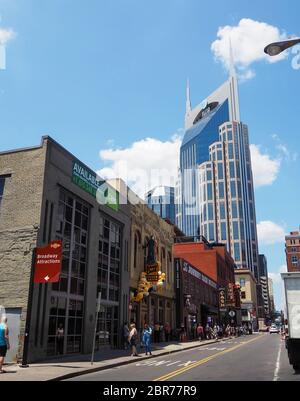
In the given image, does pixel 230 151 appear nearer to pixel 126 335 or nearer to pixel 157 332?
pixel 157 332

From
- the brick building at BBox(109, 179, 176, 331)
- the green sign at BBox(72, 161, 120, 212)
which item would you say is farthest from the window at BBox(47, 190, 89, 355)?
the brick building at BBox(109, 179, 176, 331)

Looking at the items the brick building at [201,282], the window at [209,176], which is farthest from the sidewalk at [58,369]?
the window at [209,176]

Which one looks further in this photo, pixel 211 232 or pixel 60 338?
pixel 211 232

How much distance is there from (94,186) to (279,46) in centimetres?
1717

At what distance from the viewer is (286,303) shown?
559 inches

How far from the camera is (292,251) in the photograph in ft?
525

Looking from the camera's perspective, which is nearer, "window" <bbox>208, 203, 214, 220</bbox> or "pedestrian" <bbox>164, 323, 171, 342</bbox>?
"pedestrian" <bbox>164, 323, 171, 342</bbox>

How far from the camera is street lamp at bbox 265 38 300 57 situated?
28.8 feet

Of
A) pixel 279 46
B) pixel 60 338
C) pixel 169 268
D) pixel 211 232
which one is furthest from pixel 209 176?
pixel 279 46

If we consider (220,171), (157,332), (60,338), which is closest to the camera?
(60,338)

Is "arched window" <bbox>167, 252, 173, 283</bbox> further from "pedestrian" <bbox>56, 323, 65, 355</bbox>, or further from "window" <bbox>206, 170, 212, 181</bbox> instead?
"window" <bbox>206, 170, 212, 181</bbox>

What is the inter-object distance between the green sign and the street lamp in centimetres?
1510

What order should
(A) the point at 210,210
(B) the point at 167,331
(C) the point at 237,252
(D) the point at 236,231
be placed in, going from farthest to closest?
(A) the point at 210,210 → (C) the point at 237,252 → (D) the point at 236,231 → (B) the point at 167,331

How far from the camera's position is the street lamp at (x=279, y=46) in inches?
346
